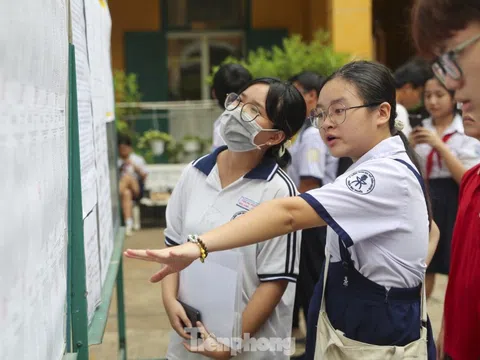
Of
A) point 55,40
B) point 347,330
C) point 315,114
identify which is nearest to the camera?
point 55,40

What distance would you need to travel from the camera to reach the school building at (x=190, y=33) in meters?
11.3

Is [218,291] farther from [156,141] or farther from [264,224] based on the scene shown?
[156,141]

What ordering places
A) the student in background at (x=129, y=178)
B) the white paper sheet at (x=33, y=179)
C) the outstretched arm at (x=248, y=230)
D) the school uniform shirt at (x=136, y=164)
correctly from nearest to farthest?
1. the white paper sheet at (x=33, y=179)
2. the outstretched arm at (x=248, y=230)
3. the student in background at (x=129, y=178)
4. the school uniform shirt at (x=136, y=164)

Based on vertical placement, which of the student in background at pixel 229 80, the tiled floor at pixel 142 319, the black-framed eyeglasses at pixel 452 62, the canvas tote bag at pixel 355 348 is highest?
the student in background at pixel 229 80

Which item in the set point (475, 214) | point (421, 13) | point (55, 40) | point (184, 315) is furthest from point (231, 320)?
point (421, 13)

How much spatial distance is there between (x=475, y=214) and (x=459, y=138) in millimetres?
2342

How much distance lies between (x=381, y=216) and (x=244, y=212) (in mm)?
554

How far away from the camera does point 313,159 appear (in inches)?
169

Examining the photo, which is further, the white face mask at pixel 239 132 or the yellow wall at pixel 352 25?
the yellow wall at pixel 352 25

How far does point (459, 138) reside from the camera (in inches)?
168

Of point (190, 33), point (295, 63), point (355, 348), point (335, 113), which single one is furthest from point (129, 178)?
point (355, 348)

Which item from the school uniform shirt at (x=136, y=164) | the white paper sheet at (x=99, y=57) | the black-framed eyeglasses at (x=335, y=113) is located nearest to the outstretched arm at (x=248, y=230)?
the black-framed eyeglasses at (x=335, y=113)

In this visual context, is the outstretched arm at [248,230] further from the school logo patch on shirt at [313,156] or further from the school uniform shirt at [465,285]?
the school logo patch on shirt at [313,156]

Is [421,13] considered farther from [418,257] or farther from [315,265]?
[315,265]
